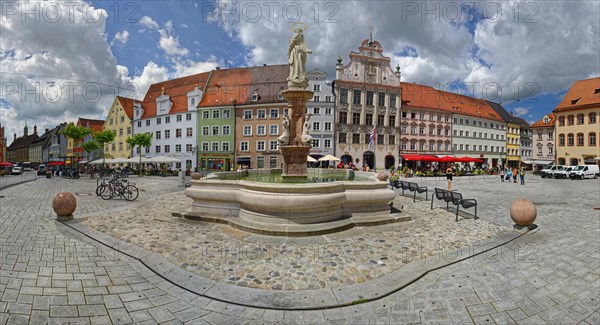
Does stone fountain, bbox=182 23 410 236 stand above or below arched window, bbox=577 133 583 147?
below

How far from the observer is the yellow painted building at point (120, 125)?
180 ft

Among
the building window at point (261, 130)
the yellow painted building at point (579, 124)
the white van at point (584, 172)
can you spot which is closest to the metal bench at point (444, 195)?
the white van at point (584, 172)

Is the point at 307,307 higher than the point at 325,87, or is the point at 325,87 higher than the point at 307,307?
the point at 325,87

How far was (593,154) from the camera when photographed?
41750 millimetres

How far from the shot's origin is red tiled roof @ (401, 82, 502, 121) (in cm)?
4966

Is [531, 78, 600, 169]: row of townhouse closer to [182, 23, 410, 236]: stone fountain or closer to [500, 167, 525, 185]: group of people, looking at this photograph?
[500, 167, 525, 185]: group of people

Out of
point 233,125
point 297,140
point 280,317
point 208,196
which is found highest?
point 233,125

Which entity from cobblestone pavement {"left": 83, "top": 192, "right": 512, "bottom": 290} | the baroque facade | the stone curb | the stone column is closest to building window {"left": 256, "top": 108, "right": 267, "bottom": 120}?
the baroque facade

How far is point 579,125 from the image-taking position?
43.6 m

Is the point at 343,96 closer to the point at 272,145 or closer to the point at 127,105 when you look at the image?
the point at 272,145

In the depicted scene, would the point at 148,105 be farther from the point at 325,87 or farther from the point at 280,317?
the point at 280,317

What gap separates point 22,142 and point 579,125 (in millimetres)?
170562

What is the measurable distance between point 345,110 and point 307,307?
40.8 metres

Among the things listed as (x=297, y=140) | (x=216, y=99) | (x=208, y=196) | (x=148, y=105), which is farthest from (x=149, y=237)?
(x=148, y=105)
